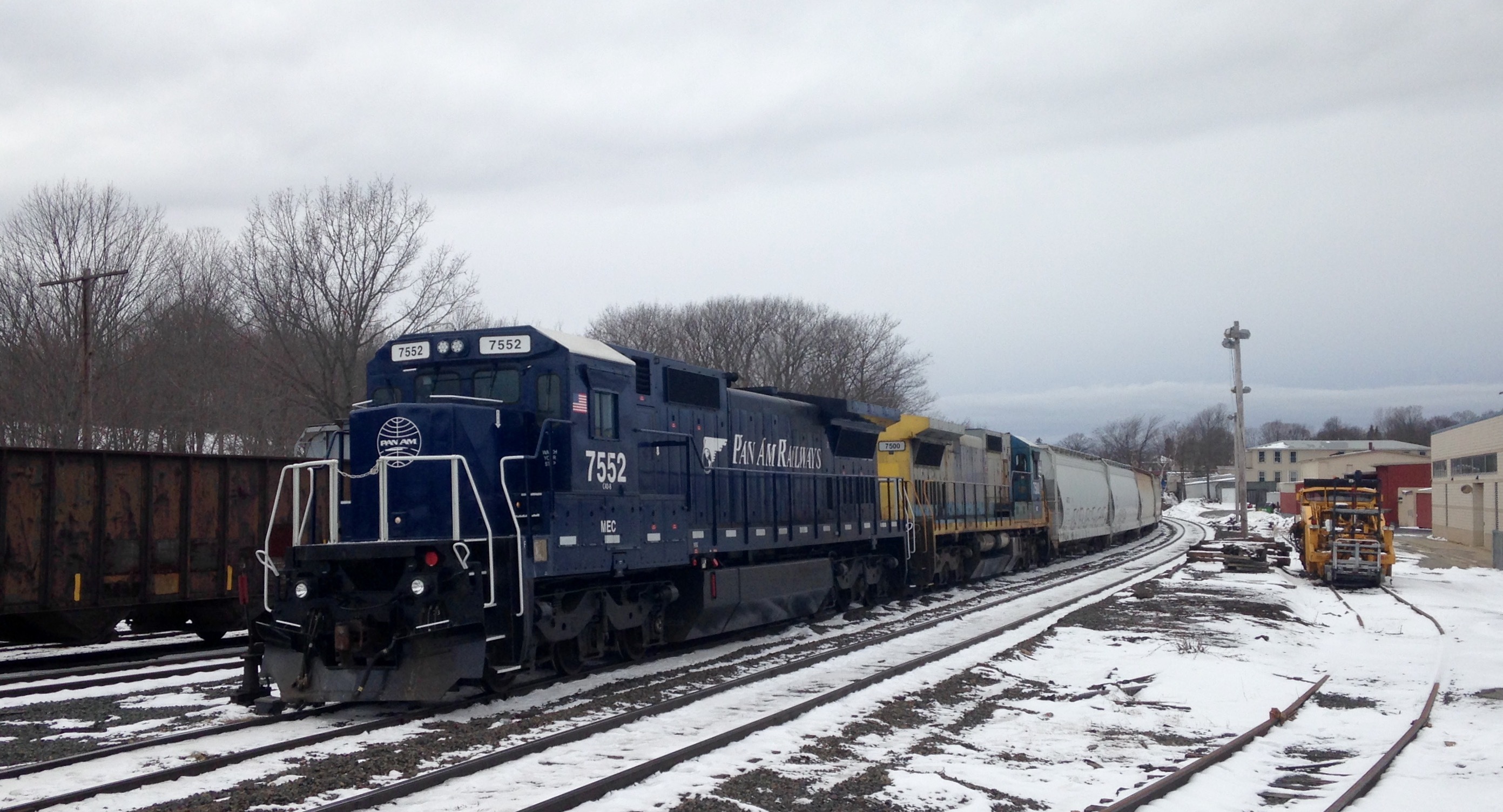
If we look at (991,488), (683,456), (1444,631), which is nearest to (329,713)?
(683,456)

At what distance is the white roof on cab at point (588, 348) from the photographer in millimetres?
10547

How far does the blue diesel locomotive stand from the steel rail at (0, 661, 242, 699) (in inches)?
93.4

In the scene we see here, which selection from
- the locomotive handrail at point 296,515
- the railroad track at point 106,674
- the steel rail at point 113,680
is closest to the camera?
the locomotive handrail at point 296,515

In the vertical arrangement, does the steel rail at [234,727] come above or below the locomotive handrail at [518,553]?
below

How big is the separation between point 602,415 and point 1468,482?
4314cm

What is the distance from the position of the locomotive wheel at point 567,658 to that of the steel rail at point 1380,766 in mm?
6832

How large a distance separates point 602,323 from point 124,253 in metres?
33.8

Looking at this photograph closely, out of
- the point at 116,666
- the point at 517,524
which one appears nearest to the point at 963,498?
the point at 517,524

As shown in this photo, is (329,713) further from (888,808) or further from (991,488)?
(991,488)

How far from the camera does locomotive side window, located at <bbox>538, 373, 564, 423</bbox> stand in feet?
34.2

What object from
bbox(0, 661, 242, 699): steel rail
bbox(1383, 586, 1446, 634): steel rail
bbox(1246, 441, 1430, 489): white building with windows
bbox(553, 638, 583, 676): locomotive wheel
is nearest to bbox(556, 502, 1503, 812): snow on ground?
bbox(1383, 586, 1446, 634): steel rail

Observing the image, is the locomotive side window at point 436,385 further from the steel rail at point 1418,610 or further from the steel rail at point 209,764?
the steel rail at point 1418,610

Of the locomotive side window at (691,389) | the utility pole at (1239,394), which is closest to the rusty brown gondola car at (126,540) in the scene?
the locomotive side window at (691,389)

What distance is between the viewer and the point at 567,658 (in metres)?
11.0
